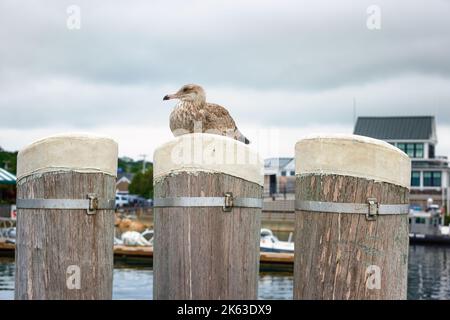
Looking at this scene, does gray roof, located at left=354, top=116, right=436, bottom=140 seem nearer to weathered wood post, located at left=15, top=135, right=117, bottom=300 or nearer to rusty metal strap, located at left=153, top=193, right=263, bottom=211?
rusty metal strap, located at left=153, top=193, right=263, bottom=211

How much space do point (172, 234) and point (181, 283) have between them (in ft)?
1.09

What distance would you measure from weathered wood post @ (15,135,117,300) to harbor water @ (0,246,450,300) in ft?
82.9

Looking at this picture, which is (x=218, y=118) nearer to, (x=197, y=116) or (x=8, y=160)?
(x=197, y=116)

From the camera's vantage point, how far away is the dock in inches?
1779

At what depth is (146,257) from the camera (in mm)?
48062

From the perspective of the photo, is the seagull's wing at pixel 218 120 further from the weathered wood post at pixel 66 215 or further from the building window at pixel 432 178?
the building window at pixel 432 178

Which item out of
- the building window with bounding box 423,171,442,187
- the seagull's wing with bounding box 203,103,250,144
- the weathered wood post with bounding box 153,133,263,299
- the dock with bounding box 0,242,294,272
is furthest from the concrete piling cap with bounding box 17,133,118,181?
the building window with bounding box 423,171,442,187

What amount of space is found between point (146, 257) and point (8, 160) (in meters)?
70.3

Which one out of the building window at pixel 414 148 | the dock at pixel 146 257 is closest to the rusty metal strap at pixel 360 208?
the dock at pixel 146 257

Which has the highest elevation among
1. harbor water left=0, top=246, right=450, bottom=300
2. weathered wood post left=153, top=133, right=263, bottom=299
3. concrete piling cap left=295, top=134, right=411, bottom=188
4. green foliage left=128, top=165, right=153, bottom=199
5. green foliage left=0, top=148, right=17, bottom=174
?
green foliage left=0, top=148, right=17, bottom=174

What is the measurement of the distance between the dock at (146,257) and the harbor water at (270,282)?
101cm

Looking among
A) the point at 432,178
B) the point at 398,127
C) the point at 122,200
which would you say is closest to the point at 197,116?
the point at 432,178

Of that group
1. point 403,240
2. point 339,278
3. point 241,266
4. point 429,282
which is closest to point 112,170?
point 241,266
